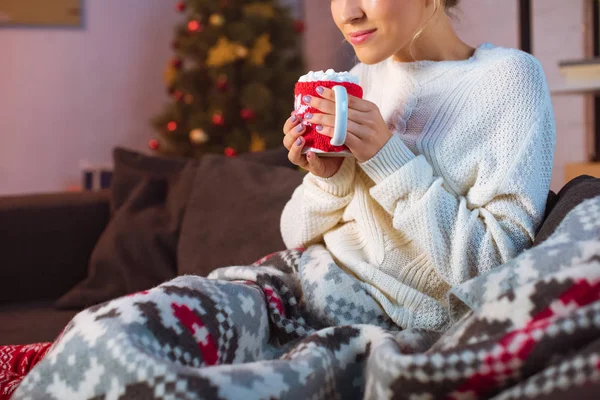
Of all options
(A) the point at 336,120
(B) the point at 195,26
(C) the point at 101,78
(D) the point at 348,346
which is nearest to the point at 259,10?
(B) the point at 195,26

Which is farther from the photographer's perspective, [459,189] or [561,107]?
[561,107]

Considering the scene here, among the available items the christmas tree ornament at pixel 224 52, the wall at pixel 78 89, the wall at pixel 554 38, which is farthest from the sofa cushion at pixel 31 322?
the wall at pixel 78 89

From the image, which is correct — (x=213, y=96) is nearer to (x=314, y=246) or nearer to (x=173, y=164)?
(x=173, y=164)

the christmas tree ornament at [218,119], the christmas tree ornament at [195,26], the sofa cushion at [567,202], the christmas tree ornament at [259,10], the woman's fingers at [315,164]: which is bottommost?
the christmas tree ornament at [218,119]

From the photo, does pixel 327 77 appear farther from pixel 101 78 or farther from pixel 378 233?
pixel 101 78

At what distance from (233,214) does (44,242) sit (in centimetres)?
58

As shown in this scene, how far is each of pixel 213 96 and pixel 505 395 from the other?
3073 millimetres

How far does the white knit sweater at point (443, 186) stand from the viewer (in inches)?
39.2

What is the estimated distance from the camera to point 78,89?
13.1 ft

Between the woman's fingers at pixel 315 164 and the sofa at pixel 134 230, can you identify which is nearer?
the woman's fingers at pixel 315 164

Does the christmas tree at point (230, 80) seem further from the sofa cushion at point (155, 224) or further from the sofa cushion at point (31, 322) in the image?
the sofa cushion at point (31, 322)

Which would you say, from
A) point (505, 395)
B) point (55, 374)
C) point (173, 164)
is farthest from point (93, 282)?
point (505, 395)

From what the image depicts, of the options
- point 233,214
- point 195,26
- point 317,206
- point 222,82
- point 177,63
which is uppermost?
point 195,26

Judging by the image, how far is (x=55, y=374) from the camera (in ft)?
2.50
